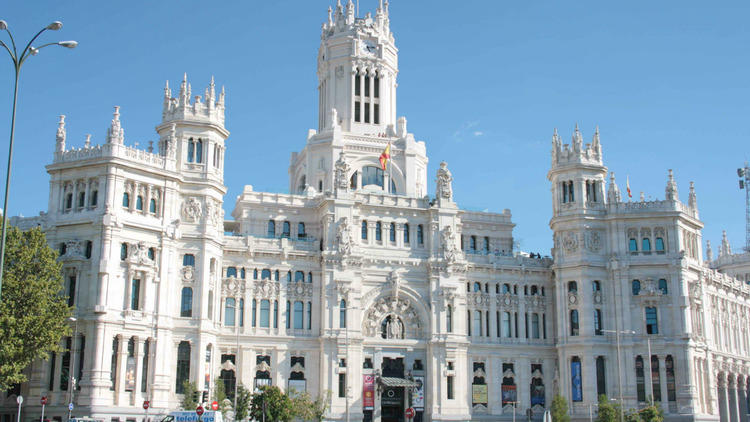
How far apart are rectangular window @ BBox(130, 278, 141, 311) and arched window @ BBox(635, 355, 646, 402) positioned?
47.7 metres

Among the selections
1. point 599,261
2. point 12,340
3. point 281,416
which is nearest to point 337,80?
point 599,261

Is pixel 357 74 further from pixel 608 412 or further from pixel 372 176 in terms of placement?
pixel 608 412

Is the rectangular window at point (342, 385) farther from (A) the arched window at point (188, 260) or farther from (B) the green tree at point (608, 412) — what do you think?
(B) the green tree at point (608, 412)

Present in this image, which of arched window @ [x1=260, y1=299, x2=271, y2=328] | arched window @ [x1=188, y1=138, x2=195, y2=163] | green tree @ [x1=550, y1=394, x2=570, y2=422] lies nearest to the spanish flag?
arched window @ [x1=260, y1=299, x2=271, y2=328]

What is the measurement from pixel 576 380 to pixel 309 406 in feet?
92.8

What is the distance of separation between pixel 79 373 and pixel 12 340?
1031 centimetres

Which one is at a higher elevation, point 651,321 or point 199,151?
point 199,151

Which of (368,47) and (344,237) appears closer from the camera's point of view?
(344,237)

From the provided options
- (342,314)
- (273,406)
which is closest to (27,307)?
(273,406)

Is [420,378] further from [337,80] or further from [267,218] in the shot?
[337,80]

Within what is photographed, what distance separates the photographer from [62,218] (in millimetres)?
75438

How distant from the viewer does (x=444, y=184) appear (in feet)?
302

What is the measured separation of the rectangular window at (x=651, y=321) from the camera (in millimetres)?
88562

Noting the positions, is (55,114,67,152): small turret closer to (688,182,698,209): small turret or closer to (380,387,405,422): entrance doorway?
(380,387,405,422): entrance doorway
